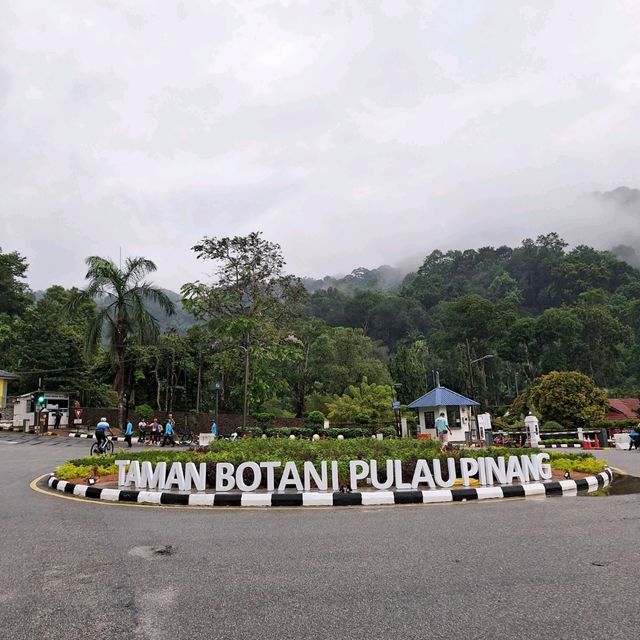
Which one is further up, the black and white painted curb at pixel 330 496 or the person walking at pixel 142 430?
the person walking at pixel 142 430

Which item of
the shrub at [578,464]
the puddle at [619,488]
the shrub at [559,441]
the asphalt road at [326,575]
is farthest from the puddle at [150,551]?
the shrub at [559,441]

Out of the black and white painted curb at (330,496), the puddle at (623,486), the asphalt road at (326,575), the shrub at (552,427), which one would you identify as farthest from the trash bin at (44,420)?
the puddle at (623,486)

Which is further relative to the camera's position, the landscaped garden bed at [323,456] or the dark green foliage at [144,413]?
the dark green foliage at [144,413]

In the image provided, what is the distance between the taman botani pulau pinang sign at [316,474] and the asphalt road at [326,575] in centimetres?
180

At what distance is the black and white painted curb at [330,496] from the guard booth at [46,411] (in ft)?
97.6

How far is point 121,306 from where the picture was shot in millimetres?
32156

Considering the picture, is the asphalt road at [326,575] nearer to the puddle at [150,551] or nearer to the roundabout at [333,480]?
the puddle at [150,551]

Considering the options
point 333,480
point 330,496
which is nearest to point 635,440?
point 333,480

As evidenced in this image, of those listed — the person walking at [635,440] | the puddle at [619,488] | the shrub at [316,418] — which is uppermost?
the shrub at [316,418]

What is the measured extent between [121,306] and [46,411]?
10168 millimetres

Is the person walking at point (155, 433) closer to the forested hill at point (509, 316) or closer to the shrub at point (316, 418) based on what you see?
the shrub at point (316, 418)

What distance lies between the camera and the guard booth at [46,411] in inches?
1415

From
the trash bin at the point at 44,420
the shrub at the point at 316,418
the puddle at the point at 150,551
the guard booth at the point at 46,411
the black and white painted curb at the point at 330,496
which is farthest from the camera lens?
the shrub at the point at 316,418

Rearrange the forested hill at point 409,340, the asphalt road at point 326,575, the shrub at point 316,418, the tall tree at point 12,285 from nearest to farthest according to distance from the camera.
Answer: the asphalt road at point 326,575 → the shrub at point 316,418 → the forested hill at point 409,340 → the tall tree at point 12,285
